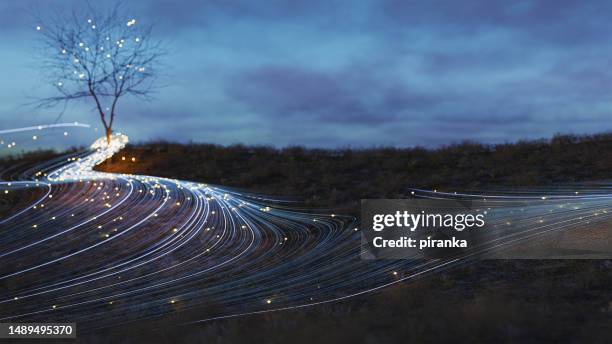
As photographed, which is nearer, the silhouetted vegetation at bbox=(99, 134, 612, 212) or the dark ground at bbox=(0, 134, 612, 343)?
the dark ground at bbox=(0, 134, 612, 343)

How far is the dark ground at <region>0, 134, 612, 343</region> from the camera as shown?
19.7 feet

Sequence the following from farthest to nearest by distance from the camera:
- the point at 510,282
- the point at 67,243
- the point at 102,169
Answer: the point at 102,169 < the point at 67,243 < the point at 510,282

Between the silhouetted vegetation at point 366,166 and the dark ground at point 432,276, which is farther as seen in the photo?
the silhouetted vegetation at point 366,166

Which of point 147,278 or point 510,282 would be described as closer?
point 510,282

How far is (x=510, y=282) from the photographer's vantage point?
9.09m

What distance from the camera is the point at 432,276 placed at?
9523 mm

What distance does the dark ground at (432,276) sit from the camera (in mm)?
6008

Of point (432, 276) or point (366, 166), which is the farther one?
point (366, 166)

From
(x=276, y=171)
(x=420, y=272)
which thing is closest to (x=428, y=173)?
(x=276, y=171)

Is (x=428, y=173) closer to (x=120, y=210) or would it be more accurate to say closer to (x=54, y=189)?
(x=120, y=210)

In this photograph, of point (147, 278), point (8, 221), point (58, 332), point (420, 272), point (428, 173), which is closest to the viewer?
point (58, 332)

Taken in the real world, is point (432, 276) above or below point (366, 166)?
below

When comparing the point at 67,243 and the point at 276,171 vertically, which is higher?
Answer: the point at 276,171

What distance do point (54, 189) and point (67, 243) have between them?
411 centimetres
